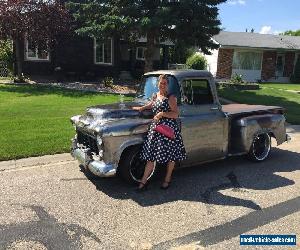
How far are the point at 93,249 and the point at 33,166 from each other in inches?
133

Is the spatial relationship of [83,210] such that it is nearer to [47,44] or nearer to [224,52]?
[47,44]

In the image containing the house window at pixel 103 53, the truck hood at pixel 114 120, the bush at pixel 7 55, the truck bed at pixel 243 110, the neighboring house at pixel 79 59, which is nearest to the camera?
the truck hood at pixel 114 120

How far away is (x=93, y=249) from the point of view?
4.50 metres

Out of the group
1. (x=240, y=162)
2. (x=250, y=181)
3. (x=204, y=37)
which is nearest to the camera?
(x=250, y=181)

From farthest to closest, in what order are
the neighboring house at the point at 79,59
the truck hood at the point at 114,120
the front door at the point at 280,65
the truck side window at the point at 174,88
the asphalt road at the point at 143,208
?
the front door at the point at 280,65 → the neighboring house at the point at 79,59 → the truck side window at the point at 174,88 → the truck hood at the point at 114,120 → the asphalt road at the point at 143,208

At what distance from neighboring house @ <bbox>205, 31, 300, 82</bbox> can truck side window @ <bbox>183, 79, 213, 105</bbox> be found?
26884mm

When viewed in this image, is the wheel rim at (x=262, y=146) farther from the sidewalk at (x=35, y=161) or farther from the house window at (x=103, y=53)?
the house window at (x=103, y=53)

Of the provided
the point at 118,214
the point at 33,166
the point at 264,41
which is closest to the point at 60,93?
the point at 33,166

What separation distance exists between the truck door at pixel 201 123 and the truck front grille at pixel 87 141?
1514 millimetres

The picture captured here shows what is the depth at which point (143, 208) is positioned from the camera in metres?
5.64

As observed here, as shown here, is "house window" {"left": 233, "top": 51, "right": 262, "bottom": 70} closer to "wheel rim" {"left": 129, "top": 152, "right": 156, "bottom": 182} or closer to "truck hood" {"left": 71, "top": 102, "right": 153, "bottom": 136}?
"truck hood" {"left": 71, "top": 102, "right": 153, "bottom": 136}

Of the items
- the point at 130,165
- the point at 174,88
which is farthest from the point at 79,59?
the point at 130,165

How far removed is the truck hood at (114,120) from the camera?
611 centimetres

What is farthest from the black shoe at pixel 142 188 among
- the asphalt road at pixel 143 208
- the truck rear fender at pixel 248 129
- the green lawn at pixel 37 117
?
the green lawn at pixel 37 117
